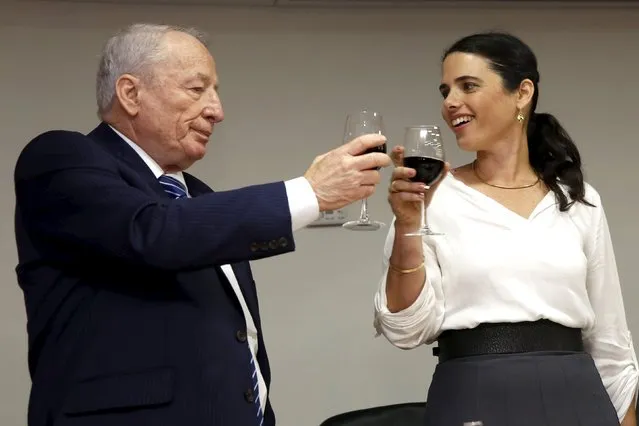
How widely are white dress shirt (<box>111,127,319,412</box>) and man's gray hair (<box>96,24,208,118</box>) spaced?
88mm

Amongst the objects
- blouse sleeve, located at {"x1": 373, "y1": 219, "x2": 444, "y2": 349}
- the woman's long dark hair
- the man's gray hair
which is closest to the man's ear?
the man's gray hair

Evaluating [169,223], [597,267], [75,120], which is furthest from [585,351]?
[75,120]

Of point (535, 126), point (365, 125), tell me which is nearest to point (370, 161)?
point (365, 125)

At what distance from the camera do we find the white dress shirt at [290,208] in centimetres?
144

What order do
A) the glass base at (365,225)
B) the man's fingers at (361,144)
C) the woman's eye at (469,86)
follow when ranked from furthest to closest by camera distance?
the woman's eye at (469,86), the glass base at (365,225), the man's fingers at (361,144)

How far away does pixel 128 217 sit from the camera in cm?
139

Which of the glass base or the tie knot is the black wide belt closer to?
the glass base

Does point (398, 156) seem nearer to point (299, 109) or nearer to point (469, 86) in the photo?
point (469, 86)

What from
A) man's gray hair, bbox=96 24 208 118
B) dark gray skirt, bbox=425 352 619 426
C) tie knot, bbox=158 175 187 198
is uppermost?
man's gray hair, bbox=96 24 208 118

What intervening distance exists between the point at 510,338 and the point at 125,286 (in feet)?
2.68

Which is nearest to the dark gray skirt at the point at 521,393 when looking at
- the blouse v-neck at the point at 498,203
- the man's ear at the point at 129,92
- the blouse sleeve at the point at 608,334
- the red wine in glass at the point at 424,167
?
the blouse sleeve at the point at 608,334

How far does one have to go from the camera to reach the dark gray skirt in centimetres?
176

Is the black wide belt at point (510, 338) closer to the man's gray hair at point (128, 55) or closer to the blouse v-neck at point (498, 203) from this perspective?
the blouse v-neck at point (498, 203)

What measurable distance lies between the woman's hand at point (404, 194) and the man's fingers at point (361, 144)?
0.20 metres
